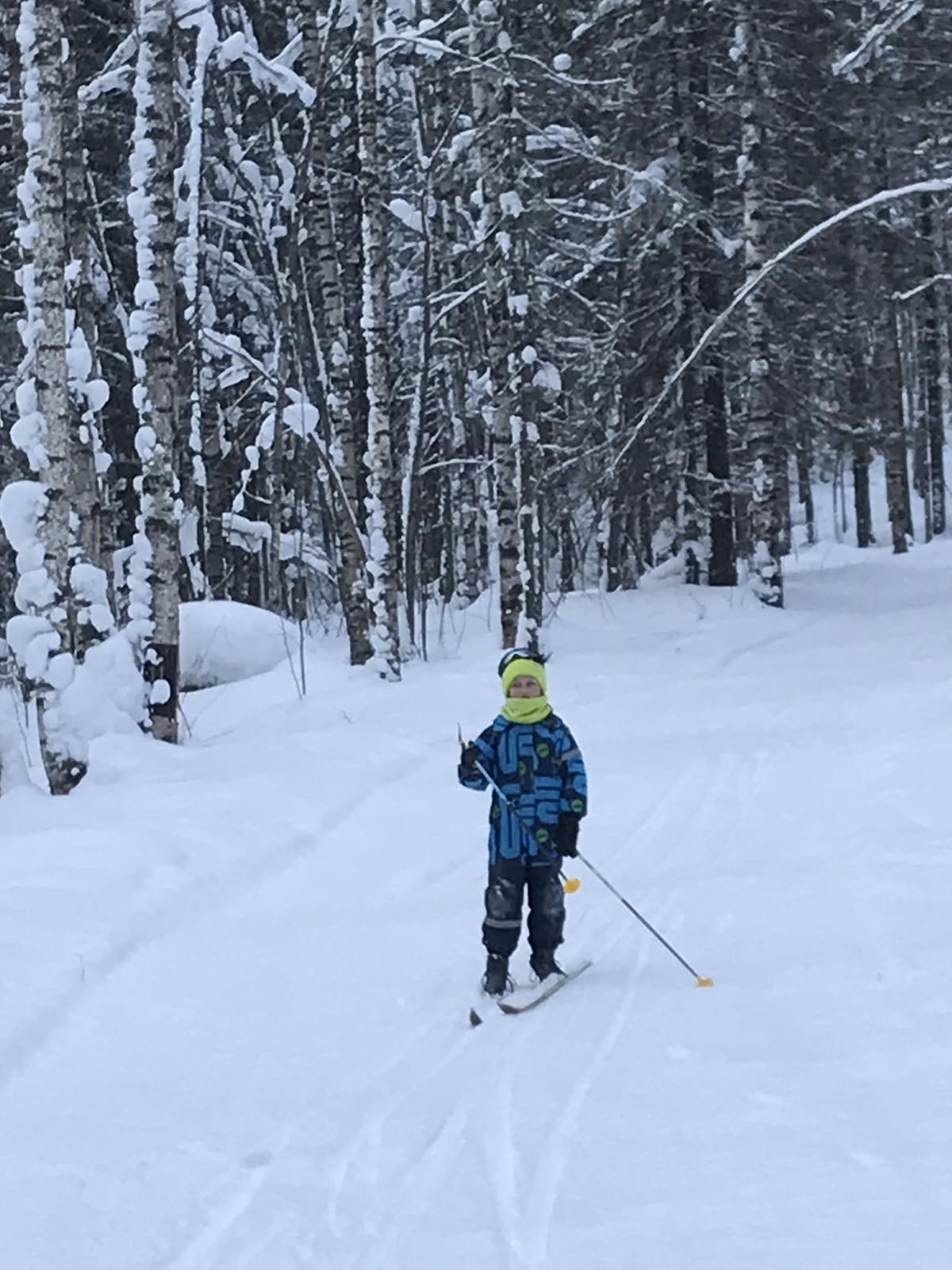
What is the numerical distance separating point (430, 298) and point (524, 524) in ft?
11.4

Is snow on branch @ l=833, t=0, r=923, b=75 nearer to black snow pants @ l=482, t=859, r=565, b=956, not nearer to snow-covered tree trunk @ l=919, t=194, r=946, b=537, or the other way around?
black snow pants @ l=482, t=859, r=565, b=956

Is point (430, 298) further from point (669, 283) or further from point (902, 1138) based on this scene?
point (902, 1138)

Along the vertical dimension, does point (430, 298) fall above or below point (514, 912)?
above

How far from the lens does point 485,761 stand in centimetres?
705

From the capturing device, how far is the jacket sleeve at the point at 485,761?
6.97m

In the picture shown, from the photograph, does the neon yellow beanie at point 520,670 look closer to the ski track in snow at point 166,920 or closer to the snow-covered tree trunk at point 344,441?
the ski track in snow at point 166,920

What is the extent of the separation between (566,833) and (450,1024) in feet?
4.05

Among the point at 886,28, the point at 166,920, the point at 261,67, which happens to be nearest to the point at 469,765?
the point at 166,920

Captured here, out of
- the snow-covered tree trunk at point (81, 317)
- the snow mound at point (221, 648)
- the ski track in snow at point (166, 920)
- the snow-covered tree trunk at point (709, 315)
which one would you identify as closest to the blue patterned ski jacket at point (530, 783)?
the ski track in snow at point (166, 920)

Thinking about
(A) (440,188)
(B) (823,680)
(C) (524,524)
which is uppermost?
(A) (440,188)

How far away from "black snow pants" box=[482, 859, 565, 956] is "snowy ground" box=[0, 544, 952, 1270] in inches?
13.6

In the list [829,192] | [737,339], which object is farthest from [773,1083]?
[829,192]

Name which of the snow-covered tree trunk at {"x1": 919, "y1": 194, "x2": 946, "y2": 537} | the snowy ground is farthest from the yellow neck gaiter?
the snow-covered tree trunk at {"x1": 919, "y1": 194, "x2": 946, "y2": 537}

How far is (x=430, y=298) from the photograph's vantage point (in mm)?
17969
